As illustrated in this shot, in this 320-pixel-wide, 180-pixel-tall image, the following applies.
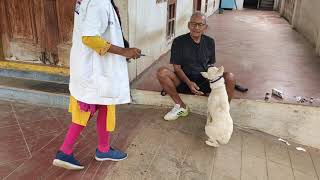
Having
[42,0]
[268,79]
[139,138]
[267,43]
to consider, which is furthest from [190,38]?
[267,43]

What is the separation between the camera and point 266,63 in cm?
499

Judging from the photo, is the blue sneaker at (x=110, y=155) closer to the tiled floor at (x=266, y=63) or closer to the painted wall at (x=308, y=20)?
the tiled floor at (x=266, y=63)

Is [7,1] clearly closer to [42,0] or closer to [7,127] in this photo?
[42,0]

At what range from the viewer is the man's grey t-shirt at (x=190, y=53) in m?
3.33

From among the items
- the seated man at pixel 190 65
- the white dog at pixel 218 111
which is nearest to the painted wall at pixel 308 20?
the seated man at pixel 190 65

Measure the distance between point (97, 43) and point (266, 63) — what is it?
3585 millimetres

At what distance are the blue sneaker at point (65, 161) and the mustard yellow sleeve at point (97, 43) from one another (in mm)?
921

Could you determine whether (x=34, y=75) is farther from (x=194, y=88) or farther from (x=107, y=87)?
(x=107, y=87)

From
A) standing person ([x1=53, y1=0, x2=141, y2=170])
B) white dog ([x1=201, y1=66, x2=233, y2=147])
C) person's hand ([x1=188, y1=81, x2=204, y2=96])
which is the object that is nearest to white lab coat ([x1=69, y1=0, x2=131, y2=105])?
standing person ([x1=53, y1=0, x2=141, y2=170])

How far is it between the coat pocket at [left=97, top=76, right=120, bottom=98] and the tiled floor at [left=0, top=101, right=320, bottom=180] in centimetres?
70

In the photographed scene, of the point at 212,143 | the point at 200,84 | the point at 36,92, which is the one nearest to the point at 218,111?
the point at 212,143

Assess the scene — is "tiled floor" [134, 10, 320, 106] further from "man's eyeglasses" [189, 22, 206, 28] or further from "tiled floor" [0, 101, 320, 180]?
"man's eyeglasses" [189, 22, 206, 28]

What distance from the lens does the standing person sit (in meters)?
2.06

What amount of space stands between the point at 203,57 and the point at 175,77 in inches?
14.2
